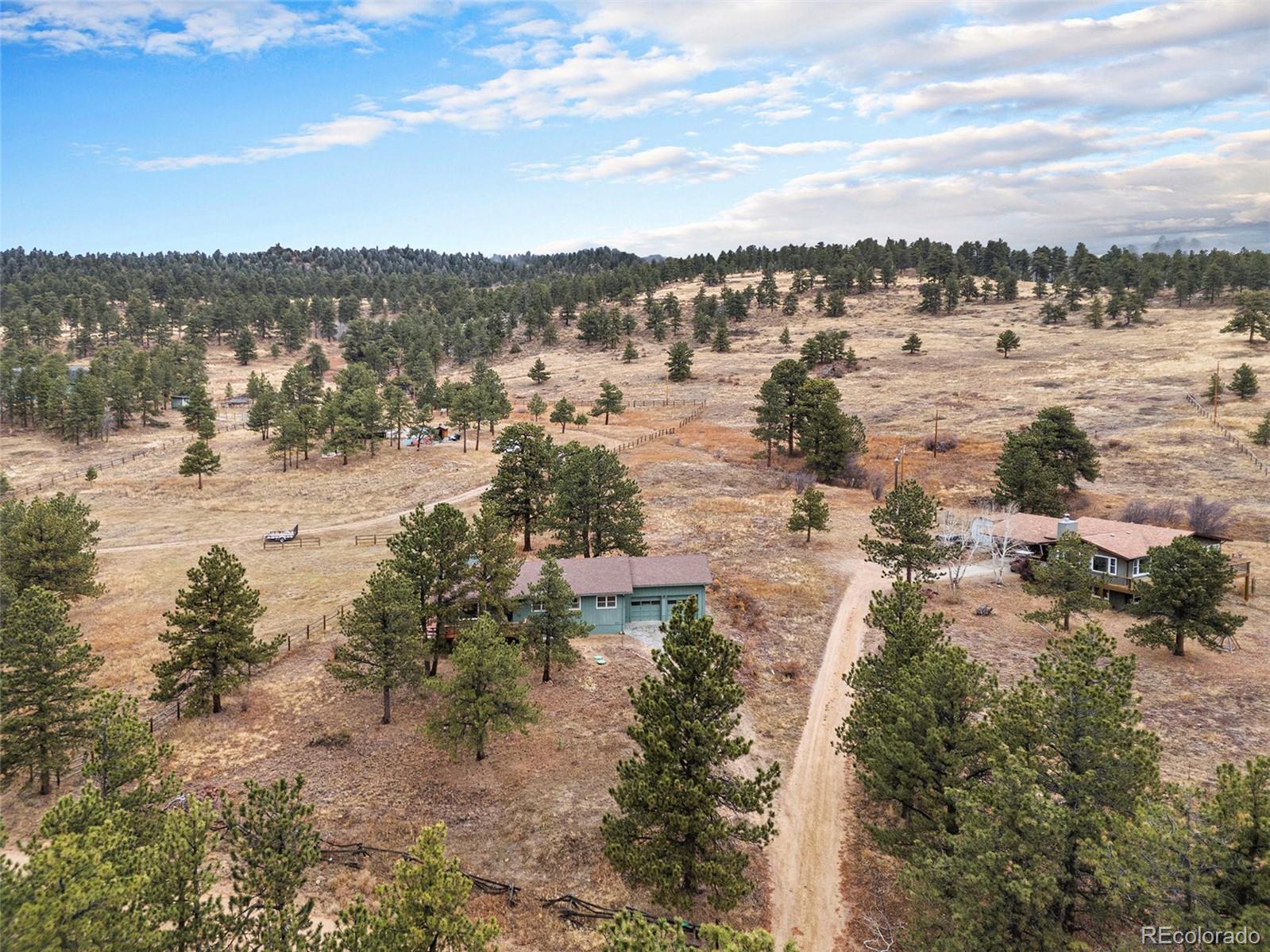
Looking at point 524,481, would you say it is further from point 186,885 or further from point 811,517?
point 186,885

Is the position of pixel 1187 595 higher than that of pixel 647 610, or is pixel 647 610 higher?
pixel 1187 595

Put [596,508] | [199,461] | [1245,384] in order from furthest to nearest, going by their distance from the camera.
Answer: [1245,384], [199,461], [596,508]

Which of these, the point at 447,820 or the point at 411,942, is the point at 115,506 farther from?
the point at 411,942

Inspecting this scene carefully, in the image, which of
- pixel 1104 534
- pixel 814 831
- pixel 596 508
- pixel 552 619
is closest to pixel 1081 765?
pixel 814 831

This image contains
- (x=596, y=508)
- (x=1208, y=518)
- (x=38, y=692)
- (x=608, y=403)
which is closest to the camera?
(x=38, y=692)

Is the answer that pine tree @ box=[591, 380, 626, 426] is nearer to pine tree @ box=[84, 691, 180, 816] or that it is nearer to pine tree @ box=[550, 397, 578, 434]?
pine tree @ box=[550, 397, 578, 434]

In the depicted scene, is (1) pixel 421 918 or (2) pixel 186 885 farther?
(2) pixel 186 885

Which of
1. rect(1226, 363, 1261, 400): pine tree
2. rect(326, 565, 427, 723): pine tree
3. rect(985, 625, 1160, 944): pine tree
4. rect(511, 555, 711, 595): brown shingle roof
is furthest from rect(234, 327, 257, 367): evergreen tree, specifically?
rect(1226, 363, 1261, 400): pine tree
